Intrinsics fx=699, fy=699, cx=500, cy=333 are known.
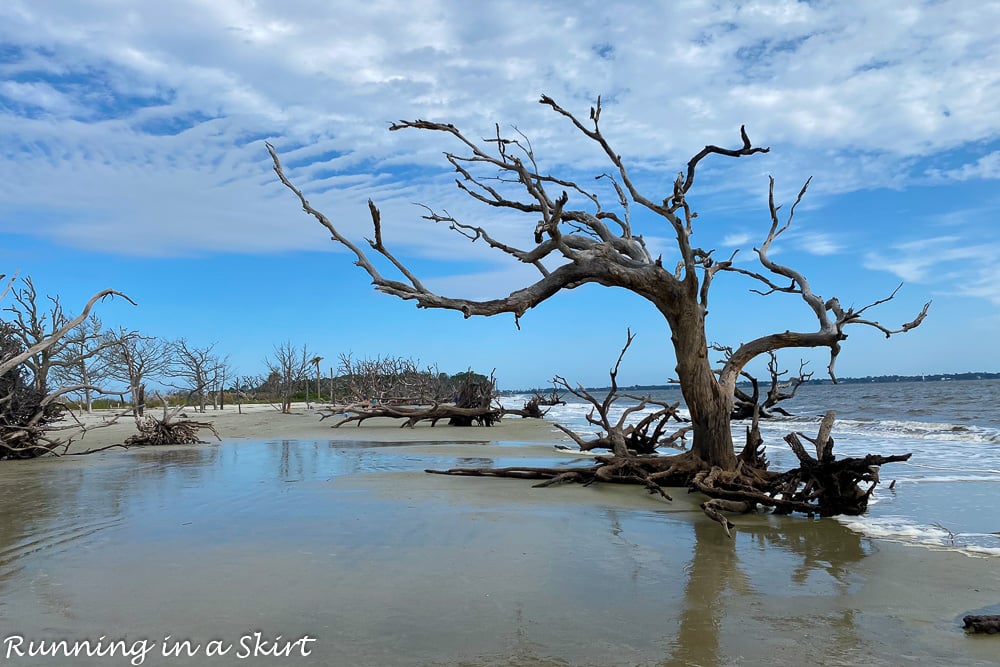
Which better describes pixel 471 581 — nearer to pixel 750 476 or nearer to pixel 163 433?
pixel 750 476

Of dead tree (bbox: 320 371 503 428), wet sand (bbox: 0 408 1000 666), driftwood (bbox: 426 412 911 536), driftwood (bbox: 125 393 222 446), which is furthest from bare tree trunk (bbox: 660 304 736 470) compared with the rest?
dead tree (bbox: 320 371 503 428)

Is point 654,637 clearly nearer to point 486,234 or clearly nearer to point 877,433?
point 486,234

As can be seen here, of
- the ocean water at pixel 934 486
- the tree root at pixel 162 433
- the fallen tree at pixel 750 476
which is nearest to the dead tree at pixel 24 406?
the tree root at pixel 162 433

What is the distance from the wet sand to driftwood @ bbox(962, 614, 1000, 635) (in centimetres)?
A: 8

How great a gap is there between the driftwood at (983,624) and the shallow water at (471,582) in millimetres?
70

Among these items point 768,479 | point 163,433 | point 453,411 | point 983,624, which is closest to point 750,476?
point 768,479

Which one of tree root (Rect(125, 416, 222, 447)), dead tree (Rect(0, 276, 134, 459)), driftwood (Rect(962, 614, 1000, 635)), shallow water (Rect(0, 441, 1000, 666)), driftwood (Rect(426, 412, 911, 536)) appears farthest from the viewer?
tree root (Rect(125, 416, 222, 447))

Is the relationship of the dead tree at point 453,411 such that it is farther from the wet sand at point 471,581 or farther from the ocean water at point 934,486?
the wet sand at point 471,581

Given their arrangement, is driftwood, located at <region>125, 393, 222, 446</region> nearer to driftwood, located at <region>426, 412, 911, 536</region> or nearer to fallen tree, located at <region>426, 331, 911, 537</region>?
fallen tree, located at <region>426, 331, 911, 537</region>

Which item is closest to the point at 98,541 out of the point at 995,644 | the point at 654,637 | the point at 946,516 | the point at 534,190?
the point at 654,637

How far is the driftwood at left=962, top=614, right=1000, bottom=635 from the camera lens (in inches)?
139

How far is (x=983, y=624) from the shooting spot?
3.54 m

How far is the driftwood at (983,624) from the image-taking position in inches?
139

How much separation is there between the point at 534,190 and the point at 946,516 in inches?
218
